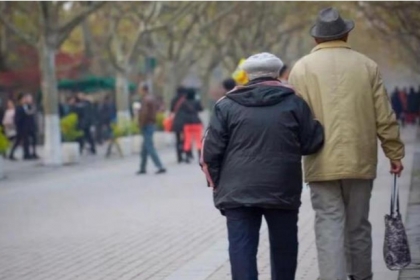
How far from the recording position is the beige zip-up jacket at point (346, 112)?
8.14 m

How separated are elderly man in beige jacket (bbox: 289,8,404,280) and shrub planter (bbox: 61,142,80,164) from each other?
906 inches

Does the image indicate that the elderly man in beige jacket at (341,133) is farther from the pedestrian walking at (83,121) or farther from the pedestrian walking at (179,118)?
the pedestrian walking at (83,121)

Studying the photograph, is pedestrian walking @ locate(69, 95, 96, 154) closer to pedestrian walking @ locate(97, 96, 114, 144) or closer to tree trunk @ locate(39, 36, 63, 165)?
tree trunk @ locate(39, 36, 63, 165)

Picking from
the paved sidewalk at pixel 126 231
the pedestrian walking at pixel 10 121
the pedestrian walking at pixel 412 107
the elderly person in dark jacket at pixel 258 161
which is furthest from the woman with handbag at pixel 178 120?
the pedestrian walking at pixel 412 107

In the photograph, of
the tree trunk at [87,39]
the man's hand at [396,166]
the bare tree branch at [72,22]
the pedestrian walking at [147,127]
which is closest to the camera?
the man's hand at [396,166]

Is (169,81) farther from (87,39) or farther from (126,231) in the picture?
(126,231)

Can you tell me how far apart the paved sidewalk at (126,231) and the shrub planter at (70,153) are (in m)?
6.78

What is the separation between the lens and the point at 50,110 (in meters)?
30.2

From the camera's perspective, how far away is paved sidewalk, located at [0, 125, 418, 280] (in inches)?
439

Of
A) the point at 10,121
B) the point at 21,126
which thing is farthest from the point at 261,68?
the point at 10,121

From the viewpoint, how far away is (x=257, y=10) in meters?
54.2

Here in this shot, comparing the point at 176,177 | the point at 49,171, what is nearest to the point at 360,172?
the point at 176,177

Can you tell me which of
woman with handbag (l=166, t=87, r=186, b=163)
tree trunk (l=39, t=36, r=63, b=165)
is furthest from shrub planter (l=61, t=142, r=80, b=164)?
woman with handbag (l=166, t=87, r=186, b=163)

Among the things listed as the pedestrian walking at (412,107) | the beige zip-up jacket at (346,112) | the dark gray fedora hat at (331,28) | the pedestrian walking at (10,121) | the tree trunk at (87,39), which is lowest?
the pedestrian walking at (412,107)
